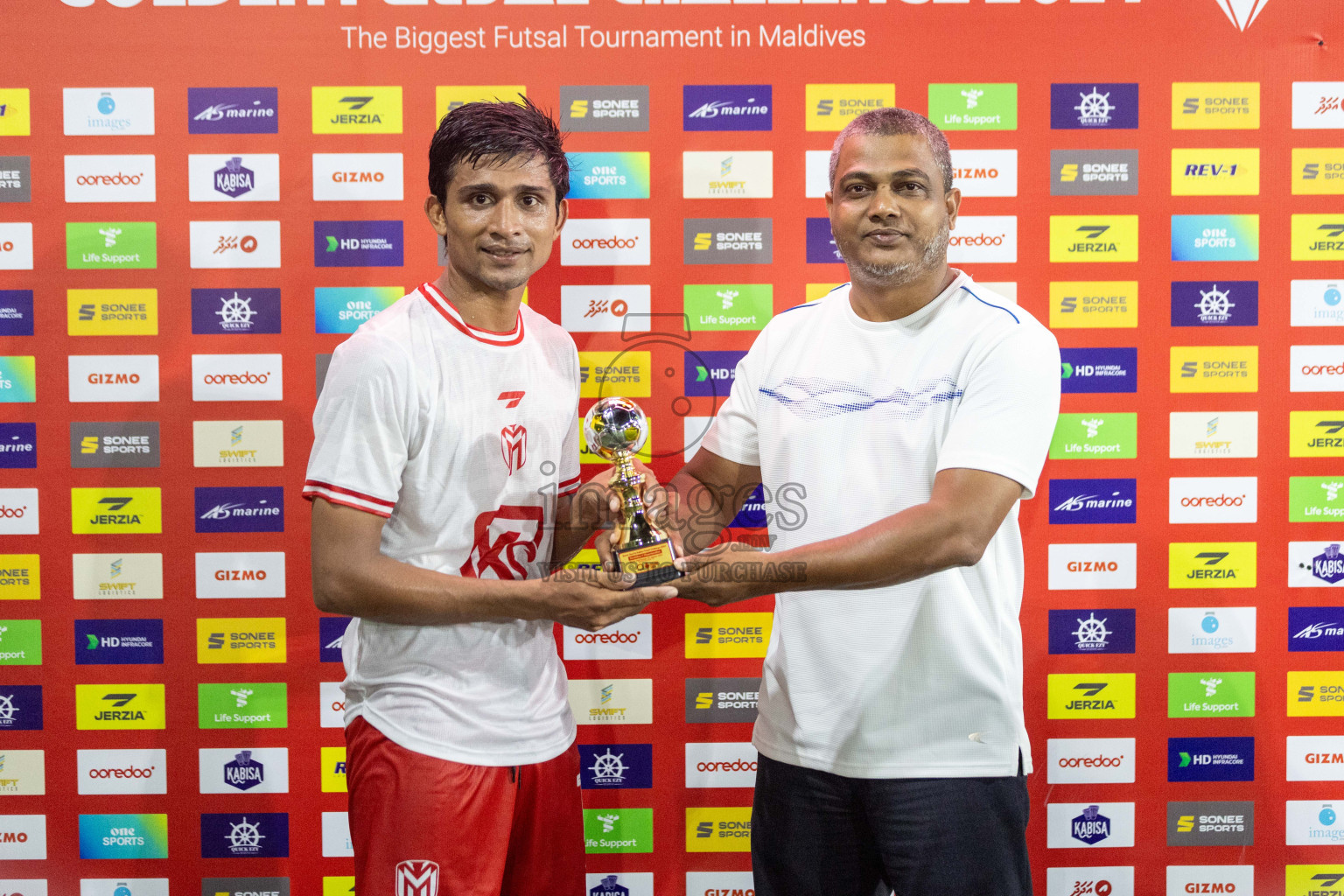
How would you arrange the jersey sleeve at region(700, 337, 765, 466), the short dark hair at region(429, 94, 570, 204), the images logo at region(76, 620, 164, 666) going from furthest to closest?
the images logo at region(76, 620, 164, 666)
the jersey sleeve at region(700, 337, 765, 466)
the short dark hair at region(429, 94, 570, 204)

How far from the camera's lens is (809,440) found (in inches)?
73.6

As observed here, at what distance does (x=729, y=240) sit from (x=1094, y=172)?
112 centimetres

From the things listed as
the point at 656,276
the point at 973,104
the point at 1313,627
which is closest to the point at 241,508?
the point at 656,276

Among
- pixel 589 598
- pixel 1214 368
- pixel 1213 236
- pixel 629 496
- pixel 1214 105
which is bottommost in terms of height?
pixel 589 598

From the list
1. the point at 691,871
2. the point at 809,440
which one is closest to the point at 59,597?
the point at 691,871

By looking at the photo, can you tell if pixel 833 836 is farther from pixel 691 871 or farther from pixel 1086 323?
pixel 1086 323

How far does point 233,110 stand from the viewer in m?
2.51

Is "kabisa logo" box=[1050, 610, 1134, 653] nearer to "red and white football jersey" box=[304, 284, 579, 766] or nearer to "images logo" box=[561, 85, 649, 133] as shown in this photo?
"red and white football jersey" box=[304, 284, 579, 766]

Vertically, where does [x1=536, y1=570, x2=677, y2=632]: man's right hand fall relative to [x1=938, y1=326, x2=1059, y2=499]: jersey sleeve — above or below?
below

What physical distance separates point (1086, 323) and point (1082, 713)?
1214 millimetres

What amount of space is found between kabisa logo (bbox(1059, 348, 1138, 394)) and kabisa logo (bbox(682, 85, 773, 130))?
116cm

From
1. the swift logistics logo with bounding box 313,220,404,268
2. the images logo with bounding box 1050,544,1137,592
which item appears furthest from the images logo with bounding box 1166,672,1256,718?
the swift logistics logo with bounding box 313,220,404,268

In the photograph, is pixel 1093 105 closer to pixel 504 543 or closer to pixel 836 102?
pixel 836 102

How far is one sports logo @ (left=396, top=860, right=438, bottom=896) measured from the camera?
1700 millimetres
